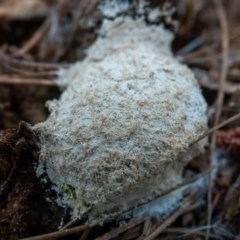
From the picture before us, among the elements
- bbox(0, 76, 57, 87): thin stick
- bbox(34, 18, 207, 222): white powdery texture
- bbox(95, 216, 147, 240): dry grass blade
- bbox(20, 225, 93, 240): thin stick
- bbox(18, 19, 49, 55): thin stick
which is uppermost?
Answer: bbox(18, 19, 49, 55): thin stick

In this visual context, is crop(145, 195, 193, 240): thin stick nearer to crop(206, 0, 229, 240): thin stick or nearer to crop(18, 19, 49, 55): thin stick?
crop(206, 0, 229, 240): thin stick

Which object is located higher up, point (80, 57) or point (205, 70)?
point (80, 57)

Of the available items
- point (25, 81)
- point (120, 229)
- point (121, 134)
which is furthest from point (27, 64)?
point (120, 229)

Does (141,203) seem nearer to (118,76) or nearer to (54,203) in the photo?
(54,203)

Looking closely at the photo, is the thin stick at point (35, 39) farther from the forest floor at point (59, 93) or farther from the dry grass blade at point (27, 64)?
the dry grass blade at point (27, 64)

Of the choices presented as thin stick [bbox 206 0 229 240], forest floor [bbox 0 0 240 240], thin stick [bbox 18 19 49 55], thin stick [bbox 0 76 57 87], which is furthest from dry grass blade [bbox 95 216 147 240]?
thin stick [bbox 18 19 49 55]

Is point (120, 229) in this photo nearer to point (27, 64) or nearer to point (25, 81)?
point (25, 81)

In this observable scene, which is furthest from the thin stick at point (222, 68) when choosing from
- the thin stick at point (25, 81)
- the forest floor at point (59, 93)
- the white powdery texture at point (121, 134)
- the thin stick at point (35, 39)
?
the thin stick at point (35, 39)

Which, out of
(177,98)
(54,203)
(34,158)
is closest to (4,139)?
(34,158)

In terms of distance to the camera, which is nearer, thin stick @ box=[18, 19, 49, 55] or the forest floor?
the forest floor
